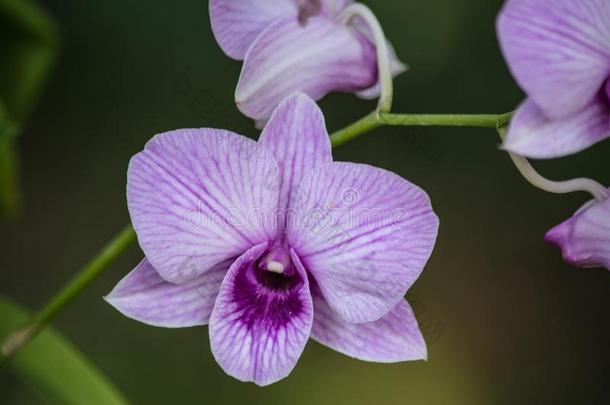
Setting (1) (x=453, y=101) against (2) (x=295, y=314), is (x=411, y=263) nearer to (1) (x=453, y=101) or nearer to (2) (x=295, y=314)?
(2) (x=295, y=314)

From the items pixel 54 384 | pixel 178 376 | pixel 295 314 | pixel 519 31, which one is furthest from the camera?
pixel 178 376

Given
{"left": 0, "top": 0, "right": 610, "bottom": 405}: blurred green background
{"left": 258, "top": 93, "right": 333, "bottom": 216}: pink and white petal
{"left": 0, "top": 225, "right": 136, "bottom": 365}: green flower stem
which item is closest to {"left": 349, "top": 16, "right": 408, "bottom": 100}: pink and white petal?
{"left": 258, "top": 93, "right": 333, "bottom": 216}: pink and white petal

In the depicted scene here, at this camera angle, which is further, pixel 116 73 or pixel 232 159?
pixel 116 73

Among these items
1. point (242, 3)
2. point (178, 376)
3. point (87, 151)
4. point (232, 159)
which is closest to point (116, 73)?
point (87, 151)

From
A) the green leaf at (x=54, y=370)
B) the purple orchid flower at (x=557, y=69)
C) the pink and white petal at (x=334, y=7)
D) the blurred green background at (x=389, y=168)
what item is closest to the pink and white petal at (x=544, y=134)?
the purple orchid flower at (x=557, y=69)

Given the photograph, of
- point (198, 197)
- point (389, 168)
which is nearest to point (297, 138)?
point (198, 197)

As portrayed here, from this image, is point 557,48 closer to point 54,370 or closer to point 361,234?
point 361,234
